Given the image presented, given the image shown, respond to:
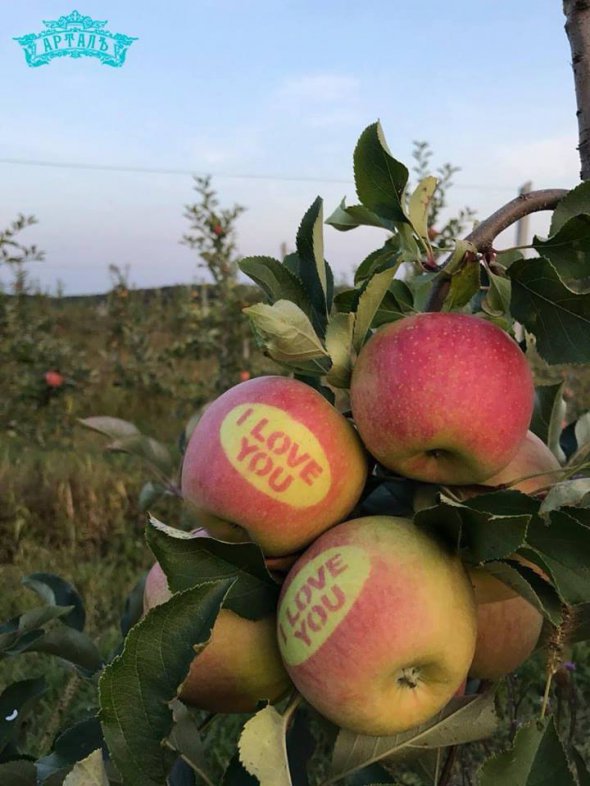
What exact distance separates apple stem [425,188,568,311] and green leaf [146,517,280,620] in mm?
250

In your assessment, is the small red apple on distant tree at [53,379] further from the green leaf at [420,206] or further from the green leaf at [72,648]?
the green leaf at [420,206]

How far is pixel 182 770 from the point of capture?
0.66 metres

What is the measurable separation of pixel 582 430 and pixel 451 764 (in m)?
0.32

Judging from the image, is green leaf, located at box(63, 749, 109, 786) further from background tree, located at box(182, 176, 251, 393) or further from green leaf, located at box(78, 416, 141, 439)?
background tree, located at box(182, 176, 251, 393)

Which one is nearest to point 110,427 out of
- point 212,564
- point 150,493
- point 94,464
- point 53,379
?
point 150,493

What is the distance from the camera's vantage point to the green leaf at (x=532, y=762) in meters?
0.53

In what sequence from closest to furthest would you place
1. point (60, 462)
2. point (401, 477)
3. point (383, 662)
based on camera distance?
point (383, 662) → point (401, 477) → point (60, 462)

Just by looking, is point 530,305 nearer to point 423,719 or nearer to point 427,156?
point 423,719

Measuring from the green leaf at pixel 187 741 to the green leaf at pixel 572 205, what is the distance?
0.47m

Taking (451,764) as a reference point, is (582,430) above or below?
above

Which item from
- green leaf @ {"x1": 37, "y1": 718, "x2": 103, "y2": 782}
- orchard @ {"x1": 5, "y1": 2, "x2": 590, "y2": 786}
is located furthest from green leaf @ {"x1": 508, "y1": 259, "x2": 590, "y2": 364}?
green leaf @ {"x1": 37, "y1": 718, "x2": 103, "y2": 782}

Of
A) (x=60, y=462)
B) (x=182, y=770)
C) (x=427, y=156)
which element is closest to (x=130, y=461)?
(x=60, y=462)

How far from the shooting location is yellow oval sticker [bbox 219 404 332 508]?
23.4 inches

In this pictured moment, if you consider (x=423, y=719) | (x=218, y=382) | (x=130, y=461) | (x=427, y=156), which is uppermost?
(x=427, y=156)
